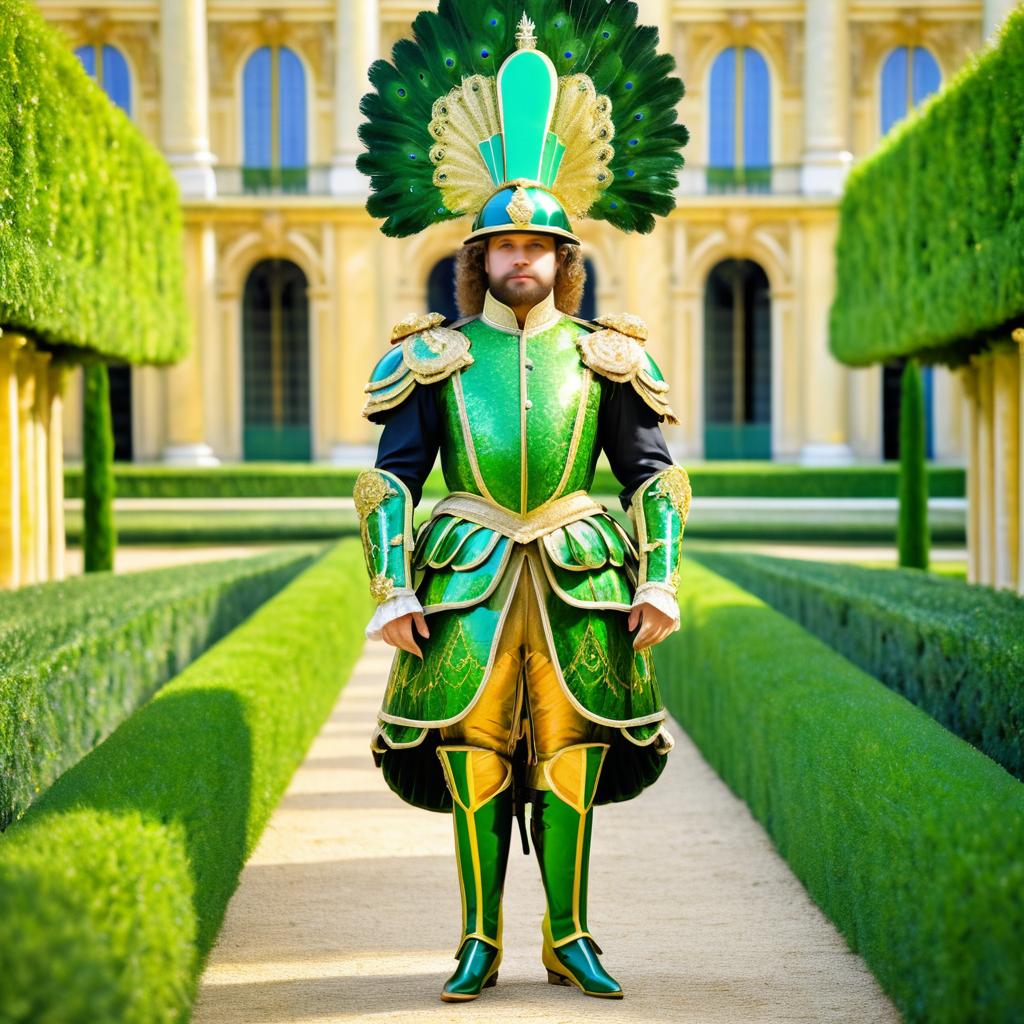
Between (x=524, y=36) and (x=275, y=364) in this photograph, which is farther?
(x=275, y=364)

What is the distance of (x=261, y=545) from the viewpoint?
21188 millimetres

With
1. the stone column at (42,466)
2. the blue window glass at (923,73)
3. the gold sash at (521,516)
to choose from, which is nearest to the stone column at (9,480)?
the stone column at (42,466)

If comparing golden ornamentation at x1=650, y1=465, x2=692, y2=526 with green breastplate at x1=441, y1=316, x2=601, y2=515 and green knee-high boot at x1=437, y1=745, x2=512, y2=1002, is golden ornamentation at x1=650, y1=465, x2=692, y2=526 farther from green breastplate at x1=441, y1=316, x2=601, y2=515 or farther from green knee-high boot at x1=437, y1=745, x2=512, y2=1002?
green knee-high boot at x1=437, y1=745, x2=512, y2=1002

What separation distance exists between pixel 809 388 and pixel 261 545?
12.2m

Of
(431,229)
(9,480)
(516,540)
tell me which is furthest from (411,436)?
(431,229)

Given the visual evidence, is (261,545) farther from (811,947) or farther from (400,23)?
(811,947)

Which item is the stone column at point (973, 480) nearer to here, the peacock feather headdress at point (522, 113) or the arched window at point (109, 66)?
the peacock feather headdress at point (522, 113)

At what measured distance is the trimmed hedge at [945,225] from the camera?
33.1 feet

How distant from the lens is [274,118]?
3036cm

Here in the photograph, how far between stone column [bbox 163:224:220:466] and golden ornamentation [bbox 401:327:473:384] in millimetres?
25003

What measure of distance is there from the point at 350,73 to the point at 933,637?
24.7 metres

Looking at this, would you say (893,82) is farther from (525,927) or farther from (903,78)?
(525,927)

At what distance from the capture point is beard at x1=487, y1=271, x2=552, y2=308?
413 centimetres

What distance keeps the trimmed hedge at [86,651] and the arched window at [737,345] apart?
2035cm
